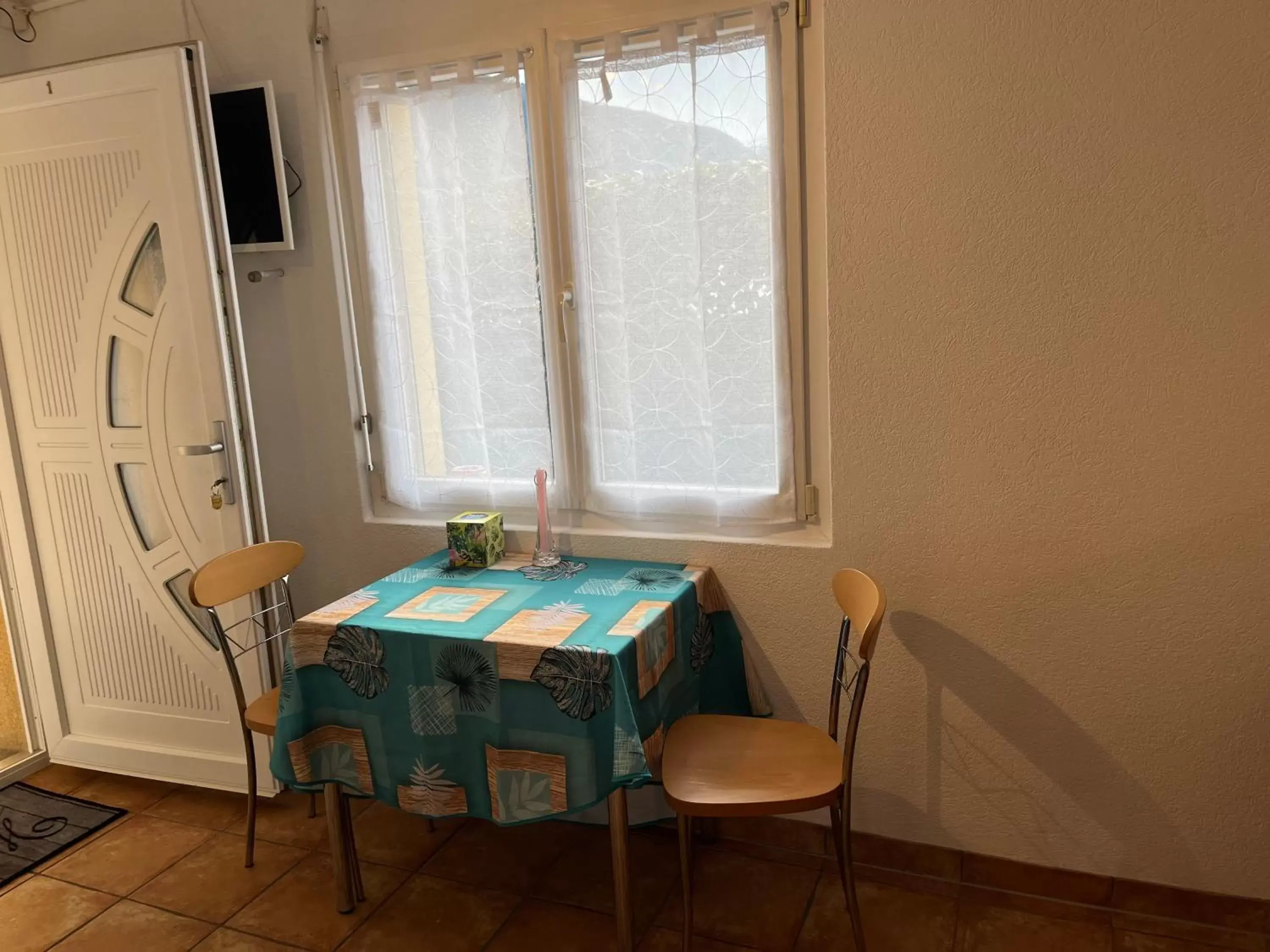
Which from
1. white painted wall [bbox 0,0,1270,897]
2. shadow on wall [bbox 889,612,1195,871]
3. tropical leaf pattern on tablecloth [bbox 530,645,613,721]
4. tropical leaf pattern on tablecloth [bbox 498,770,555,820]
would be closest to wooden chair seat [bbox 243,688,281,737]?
tropical leaf pattern on tablecloth [bbox 498,770,555,820]

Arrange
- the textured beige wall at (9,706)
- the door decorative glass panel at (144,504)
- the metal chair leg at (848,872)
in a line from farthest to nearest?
the textured beige wall at (9,706)
the door decorative glass panel at (144,504)
the metal chair leg at (848,872)

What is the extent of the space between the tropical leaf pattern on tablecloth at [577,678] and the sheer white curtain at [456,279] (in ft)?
2.43

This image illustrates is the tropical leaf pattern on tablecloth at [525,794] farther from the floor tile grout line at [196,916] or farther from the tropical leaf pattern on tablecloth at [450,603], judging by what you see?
the floor tile grout line at [196,916]

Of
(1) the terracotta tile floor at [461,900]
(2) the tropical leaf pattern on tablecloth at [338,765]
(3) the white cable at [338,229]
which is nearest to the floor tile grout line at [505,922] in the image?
(1) the terracotta tile floor at [461,900]

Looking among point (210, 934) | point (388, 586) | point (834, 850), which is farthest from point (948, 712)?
point (210, 934)

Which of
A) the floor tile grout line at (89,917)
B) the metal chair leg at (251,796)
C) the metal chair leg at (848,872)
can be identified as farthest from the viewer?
the metal chair leg at (251,796)

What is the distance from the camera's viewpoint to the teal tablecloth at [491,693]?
6.13 feet

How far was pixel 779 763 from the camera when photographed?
2.00 meters

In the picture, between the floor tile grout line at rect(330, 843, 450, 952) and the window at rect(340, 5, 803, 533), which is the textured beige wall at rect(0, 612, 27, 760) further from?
the window at rect(340, 5, 803, 533)

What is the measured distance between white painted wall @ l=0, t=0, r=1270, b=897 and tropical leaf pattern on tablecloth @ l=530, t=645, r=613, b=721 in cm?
59

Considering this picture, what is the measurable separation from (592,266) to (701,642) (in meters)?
0.95

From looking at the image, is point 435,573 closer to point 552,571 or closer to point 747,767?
point 552,571

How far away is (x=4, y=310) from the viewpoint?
273 centimetres

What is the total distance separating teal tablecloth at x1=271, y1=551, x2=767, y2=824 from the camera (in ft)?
6.13
